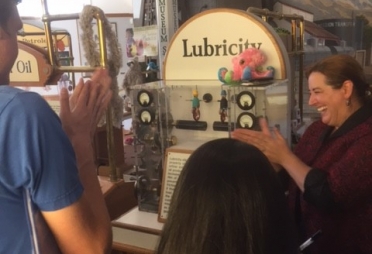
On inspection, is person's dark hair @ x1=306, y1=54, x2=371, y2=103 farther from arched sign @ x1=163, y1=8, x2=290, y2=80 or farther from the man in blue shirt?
the man in blue shirt

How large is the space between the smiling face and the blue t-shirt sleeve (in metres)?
0.92

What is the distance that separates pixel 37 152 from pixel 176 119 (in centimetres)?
93

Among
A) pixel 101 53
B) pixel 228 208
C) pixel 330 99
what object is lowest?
pixel 228 208

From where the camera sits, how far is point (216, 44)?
144 centimetres

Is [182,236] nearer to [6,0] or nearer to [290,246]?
[290,246]

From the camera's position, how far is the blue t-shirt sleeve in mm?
588

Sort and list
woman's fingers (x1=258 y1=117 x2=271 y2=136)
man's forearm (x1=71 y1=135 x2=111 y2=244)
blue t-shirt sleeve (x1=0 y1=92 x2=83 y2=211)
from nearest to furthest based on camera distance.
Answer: blue t-shirt sleeve (x1=0 y1=92 x2=83 y2=211) → man's forearm (x1=71 y1=135 x2=111 y2=244) → woman's fingers (x1=258 y1=117 x2=271 y2=136)

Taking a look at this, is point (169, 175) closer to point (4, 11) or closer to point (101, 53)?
point (101, 53)

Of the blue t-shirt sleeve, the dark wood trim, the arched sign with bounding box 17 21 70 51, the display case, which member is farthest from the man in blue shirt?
the arched sign with bounding box 17 21 70 51

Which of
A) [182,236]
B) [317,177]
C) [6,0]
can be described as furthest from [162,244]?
[317,177]

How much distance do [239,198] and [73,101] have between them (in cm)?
36

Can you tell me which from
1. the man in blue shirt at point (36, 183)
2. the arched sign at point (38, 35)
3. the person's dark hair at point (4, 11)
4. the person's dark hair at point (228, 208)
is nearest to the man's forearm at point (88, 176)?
the man in blue shirt at point (36, 183)

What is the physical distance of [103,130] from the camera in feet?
6.01

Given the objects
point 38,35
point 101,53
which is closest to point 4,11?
point 101,53
